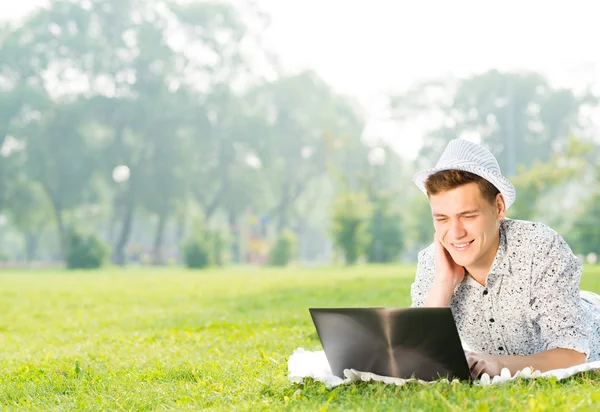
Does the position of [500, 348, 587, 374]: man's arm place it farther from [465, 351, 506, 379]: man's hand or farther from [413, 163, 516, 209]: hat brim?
[413, 163, 516, 209]: hat brim

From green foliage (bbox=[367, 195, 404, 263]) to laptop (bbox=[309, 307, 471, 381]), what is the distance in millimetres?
25567

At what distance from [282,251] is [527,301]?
2658cm

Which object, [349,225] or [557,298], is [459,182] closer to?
[557,298]

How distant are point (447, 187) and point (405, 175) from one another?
51.3 metres

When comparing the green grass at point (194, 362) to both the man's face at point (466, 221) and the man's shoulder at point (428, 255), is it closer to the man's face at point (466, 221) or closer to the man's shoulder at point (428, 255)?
the man's face at point (466, 221)

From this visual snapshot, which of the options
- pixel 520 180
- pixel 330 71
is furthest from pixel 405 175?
pixel 520 180

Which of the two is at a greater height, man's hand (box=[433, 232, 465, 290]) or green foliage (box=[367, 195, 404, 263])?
man's hand (box=[433, 232, 465, 290])

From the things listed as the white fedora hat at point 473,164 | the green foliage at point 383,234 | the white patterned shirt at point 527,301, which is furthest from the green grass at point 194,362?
the green foliage at point 383,234

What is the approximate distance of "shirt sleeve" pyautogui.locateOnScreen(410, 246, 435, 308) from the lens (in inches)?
160

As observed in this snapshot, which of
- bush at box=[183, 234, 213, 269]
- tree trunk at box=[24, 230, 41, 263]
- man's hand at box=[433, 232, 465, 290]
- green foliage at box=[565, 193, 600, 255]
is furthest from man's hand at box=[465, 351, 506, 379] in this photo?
tree trunk at box=[24, 230, 41, 263]

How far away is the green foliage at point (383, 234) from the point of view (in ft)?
95.5

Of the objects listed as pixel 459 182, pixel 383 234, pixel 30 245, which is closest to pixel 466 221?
pixel 459 182

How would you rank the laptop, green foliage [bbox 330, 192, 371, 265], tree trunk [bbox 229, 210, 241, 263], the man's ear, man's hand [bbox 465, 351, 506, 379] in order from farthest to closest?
tree trunk [bbox 229, 210, 241, 263], green foliage [bbox 330, 192, 371, 265], the man's ear, man's hand [bbox 465, 351, 506, 379], the laptop

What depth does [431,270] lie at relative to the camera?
13.3 ft
